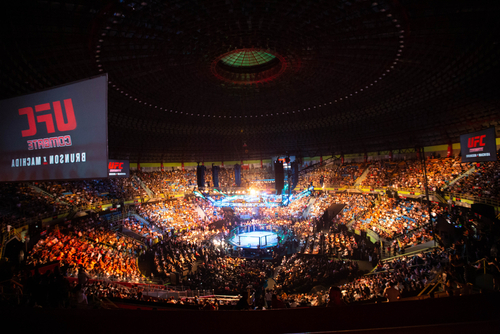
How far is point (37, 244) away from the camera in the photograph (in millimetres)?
13578

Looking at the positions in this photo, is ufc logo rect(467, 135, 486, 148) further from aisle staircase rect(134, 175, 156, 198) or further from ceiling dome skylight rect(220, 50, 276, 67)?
aisle staircase rect(134, 175, 156, 198)

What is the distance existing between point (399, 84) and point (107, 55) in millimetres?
20760

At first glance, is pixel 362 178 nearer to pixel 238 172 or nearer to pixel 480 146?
pixel 480 146

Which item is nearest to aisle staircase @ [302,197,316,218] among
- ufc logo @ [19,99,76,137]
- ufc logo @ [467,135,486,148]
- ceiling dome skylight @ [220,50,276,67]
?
ufc logo @ [467,135,486,148]

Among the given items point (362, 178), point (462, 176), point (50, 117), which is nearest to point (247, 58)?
point (50, 117)

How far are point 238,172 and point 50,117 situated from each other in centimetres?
2504

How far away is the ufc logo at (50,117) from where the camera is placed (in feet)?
18.7

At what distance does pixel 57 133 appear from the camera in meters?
5.91

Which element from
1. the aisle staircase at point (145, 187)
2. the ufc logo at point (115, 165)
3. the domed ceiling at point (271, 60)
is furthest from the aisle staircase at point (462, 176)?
the aisle staircase at point (145, 187)

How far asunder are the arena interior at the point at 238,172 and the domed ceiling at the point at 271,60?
0.13 m

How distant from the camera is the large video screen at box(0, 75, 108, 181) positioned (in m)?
5.46

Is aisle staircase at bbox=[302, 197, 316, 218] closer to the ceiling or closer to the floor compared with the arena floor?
closer to the ceiling

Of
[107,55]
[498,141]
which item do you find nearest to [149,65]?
[107,55]

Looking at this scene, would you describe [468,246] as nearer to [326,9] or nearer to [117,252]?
[326,9]
